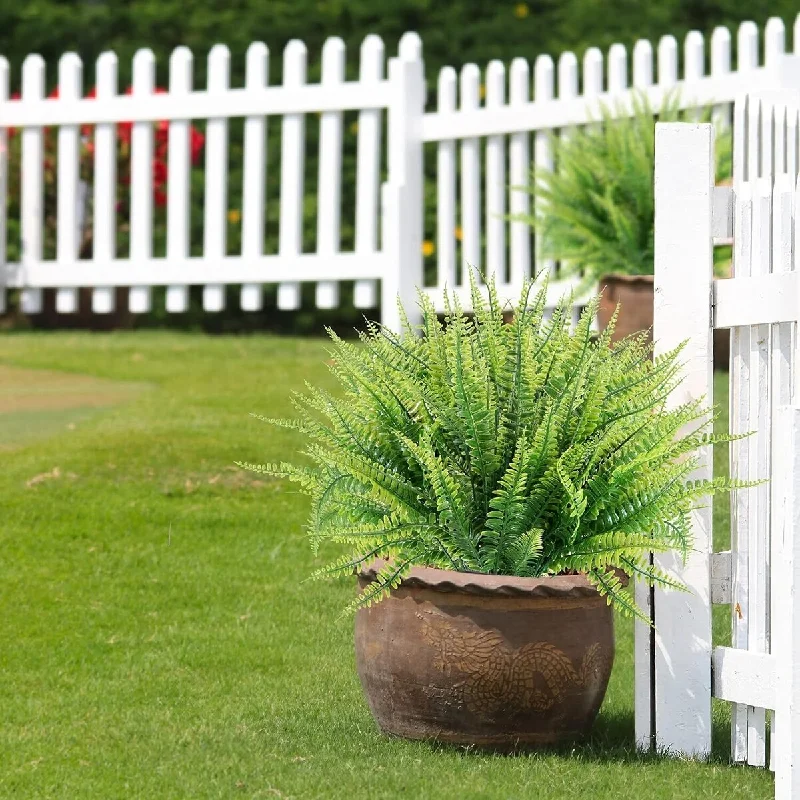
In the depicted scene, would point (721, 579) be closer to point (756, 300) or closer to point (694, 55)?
point (756, 300)

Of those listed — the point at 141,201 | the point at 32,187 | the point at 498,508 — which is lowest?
the point at 498,508

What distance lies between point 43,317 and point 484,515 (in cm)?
738

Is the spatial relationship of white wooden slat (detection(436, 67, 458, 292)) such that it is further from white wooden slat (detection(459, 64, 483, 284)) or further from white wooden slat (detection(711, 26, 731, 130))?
white wooden slat (detection(711, 26, 731, 130))

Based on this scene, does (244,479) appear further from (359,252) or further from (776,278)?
(359,252)

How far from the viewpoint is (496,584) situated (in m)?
3.19

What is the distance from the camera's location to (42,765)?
3297 millimetres

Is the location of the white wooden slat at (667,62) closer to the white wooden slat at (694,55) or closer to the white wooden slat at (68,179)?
the white wooden slat at (694,55)

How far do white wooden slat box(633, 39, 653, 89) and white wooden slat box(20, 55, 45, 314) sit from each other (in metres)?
3.50

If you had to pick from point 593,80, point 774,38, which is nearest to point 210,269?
point 593,80

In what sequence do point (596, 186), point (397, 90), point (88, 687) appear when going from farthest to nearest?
1. point (397, 90)
2. point (596, 186)
3. point (88, 687)

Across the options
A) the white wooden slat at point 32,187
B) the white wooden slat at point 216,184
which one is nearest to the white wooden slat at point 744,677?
the white wooden slat at point 216,184

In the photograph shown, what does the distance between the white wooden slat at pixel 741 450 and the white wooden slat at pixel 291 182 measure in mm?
5760

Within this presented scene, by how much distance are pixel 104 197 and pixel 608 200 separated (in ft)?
11.3

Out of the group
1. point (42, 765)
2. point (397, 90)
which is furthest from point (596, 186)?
point (42, 765)
